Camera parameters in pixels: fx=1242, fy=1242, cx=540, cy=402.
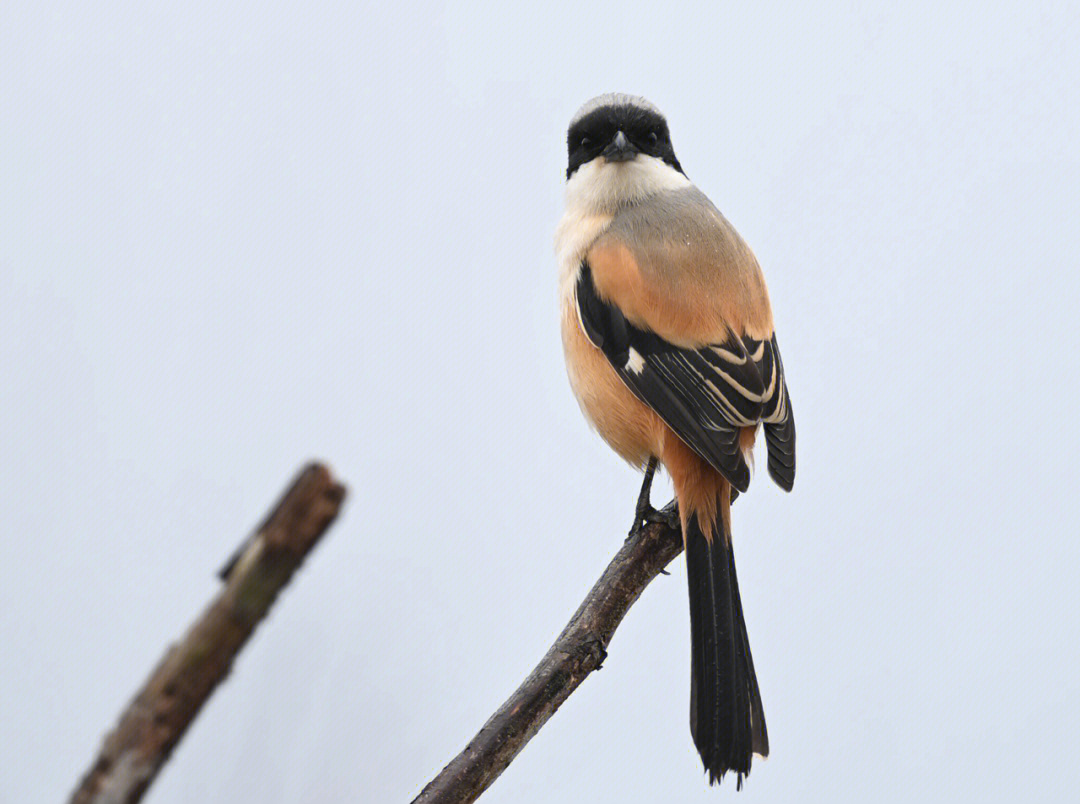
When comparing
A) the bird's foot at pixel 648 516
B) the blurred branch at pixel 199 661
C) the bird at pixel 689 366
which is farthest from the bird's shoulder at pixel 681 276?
the blurred branch at pixel 199 661

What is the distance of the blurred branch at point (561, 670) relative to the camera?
6.39ft

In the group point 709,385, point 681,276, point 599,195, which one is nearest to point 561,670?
point 709,385

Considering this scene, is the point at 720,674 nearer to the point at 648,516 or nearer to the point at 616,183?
the point at 648,516

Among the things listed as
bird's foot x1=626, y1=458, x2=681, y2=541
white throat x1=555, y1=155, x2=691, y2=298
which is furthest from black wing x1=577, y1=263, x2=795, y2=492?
white throat x1=555, y1=155, x2=691, y2=298

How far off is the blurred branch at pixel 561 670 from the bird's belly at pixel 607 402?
0.28 metres

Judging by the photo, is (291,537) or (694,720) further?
(694,720)

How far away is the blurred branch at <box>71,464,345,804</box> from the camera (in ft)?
3.29

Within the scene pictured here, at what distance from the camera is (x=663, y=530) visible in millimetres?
2973

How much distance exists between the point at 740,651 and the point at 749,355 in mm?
775

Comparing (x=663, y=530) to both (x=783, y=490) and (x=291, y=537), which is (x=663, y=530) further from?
(x=291, y=537)

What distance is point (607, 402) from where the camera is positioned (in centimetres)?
323

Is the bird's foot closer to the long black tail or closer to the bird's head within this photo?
the long black tail

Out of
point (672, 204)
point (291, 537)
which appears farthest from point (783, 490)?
point (291, 537)

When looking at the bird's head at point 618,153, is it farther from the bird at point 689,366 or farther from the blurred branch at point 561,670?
the blurred branch at point 561,670
